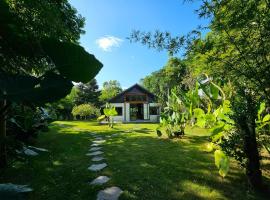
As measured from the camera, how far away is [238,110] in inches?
169

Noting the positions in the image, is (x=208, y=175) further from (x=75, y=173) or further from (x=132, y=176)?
(x=75, y=173)

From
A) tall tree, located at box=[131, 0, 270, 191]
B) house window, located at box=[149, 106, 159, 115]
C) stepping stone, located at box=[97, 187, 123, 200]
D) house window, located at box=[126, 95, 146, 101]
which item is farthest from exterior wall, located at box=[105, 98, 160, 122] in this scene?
stepping stone, located at box=[97, 187, 123, 200]

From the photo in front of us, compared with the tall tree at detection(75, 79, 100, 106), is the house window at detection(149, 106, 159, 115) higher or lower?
lower

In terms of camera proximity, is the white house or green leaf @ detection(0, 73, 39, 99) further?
the white house

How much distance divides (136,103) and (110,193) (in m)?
27.5

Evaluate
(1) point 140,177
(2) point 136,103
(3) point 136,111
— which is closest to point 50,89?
(1) point 140,177

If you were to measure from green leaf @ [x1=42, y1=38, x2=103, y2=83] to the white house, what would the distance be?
30147mm

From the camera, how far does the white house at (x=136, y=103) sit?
3084 cm

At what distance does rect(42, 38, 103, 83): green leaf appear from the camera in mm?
493

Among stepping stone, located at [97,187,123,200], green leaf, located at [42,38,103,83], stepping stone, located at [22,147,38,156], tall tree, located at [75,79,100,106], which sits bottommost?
stepping stone, located at [97,187,123,200]

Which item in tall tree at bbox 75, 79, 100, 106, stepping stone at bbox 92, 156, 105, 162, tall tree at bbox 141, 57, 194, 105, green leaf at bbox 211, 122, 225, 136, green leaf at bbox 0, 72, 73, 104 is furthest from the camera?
tall tree at bbox 75, 79, 100, 106

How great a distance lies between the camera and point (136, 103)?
31438mm

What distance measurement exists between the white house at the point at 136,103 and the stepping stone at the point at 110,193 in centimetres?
2641

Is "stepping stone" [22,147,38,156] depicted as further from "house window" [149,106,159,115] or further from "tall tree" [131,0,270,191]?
"house window" [149,106,159,115]
